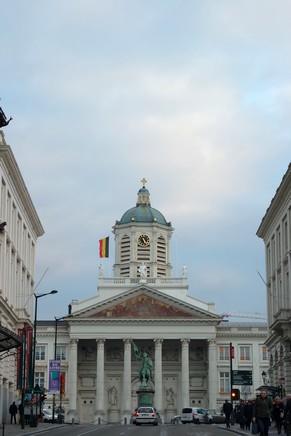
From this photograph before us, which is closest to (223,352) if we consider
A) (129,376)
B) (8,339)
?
(129,376)

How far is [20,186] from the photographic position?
73062 mm

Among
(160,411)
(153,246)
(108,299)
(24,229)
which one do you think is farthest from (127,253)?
(24,229)

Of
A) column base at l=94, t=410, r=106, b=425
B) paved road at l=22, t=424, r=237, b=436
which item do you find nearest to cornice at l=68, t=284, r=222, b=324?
column base at l=94, t=410, r=106, b=425

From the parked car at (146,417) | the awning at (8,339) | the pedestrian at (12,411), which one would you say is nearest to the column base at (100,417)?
the parked car at (146,417)

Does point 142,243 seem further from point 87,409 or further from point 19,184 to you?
point 19,184

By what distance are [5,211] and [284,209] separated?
22716mm

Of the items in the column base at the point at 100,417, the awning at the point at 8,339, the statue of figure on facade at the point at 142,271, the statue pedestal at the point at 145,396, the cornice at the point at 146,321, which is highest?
the statue of figure on facade at the point at 142,271

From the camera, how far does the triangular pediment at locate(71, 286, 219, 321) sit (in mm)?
120125

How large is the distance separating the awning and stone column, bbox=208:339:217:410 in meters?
77.5

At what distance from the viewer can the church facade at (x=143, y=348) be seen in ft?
393

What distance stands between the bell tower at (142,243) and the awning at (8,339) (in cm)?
8870

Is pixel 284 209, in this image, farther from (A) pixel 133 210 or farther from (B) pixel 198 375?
(A) pixel 133 210

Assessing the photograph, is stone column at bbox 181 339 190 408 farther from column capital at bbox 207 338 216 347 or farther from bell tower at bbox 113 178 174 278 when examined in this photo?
bell tower at bbox 113 178 174 278

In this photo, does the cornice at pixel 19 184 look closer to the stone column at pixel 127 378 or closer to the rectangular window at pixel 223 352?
the stone column at pixel 127 378
